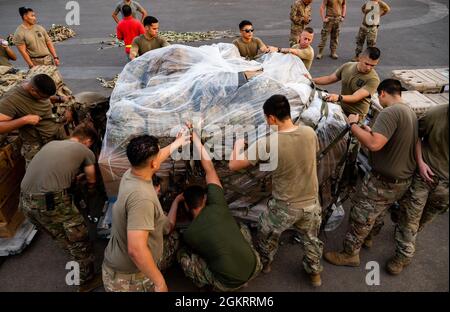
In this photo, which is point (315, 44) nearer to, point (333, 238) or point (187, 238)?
point (333, 238)

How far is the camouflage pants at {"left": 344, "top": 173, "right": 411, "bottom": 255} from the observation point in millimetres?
2713

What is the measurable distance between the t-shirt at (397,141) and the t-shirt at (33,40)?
5.87m

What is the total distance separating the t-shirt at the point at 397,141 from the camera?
97.7 inches

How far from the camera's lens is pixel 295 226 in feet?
8.80

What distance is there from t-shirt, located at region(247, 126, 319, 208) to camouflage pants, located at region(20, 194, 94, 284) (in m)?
1.62

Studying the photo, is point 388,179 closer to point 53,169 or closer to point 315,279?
point 315,279

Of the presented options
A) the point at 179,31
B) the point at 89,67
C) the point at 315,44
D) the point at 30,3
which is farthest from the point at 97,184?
the point at 30,3

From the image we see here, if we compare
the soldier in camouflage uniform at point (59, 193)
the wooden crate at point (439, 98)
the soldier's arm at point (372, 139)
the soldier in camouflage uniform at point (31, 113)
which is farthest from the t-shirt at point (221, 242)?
the wooden crate at point (439, 98)

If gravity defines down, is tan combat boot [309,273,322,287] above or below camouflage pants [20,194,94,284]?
below

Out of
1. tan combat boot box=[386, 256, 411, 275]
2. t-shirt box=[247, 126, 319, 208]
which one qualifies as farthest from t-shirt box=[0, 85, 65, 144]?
tan combat boot box=[386, 256, 411, 275]

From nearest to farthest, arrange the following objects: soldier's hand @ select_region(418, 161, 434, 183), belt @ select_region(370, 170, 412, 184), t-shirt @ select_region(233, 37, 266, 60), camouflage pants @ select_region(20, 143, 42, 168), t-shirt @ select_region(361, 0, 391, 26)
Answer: soldier's hand @ select_region(418, 161, 434, 183)
belt @ select_region(370, 170, 412, 184)
camouflage pants @ select_region(20, 143, 42, 168)
t-shirt @ select_region(233, 37, 266, 60)
t-shirt @ select_region(361, 0, 391, 26)

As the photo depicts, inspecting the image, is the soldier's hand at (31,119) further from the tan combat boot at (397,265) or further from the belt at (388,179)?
the tan combat boot at (397,265)

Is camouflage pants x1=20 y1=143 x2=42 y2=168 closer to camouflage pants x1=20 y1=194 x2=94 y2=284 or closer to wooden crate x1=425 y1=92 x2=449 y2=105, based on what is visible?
camouflage pants x1=20 y1=194 x2=94 y2=284

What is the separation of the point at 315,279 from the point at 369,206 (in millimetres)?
816
